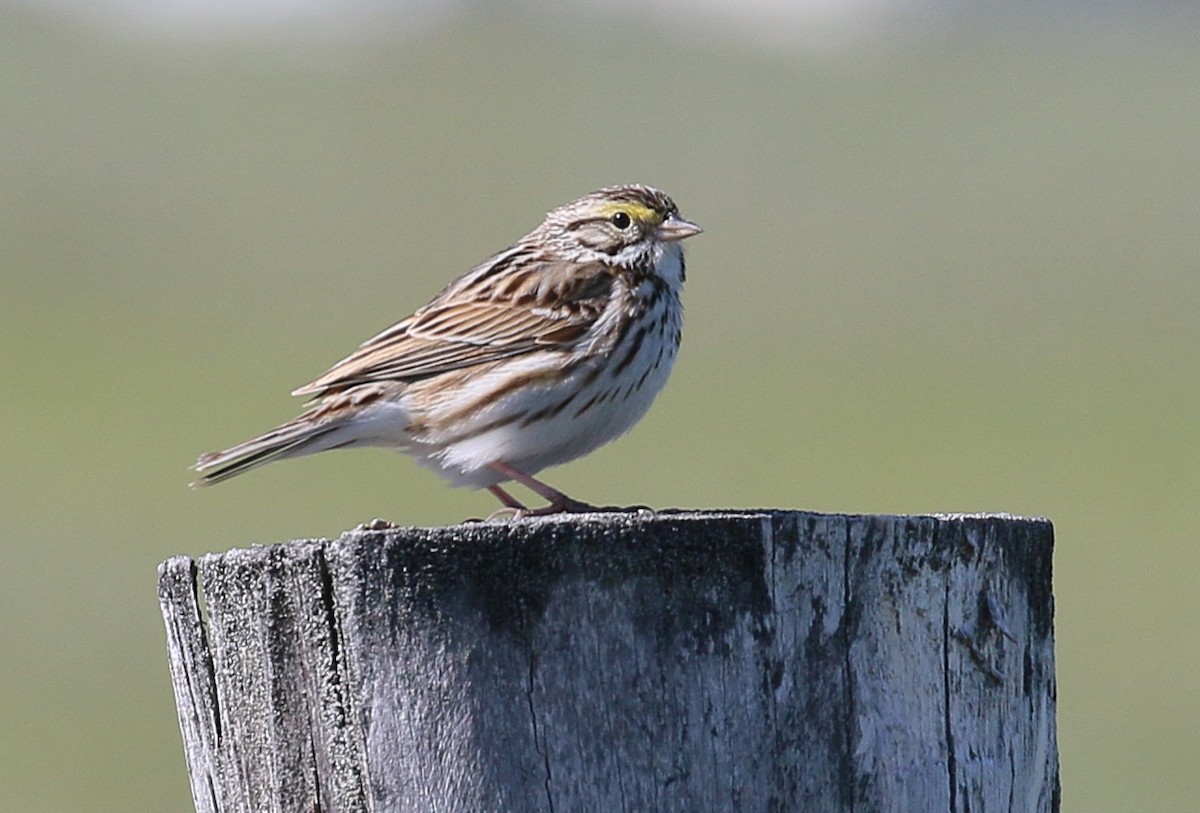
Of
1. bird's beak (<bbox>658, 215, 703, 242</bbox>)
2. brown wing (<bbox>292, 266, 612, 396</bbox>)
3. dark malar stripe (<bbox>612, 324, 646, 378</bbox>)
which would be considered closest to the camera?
dark malar stripe (<bbox>612, 324, 646, 378</bbox>)

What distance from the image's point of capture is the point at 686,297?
41906 millimetres

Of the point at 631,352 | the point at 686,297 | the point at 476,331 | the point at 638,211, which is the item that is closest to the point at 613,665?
the point at 631,352

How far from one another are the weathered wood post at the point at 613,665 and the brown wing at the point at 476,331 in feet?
12.7

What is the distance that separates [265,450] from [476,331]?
1.12 metres

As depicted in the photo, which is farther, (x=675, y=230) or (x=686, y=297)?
(x=686, y=297)

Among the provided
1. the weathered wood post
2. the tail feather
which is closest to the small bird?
the tail feather

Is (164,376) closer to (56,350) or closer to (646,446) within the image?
(56,350)

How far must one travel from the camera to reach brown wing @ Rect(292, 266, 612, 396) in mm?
7953

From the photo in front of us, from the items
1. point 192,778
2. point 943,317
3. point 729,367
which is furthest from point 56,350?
point 192,778

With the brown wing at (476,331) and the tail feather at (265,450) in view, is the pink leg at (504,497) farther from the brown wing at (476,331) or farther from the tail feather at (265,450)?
the tail feather at (265,450)

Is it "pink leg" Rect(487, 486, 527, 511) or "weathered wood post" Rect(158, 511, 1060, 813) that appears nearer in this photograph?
"weathered wood post" Rect(158, 511, 1060, 813)

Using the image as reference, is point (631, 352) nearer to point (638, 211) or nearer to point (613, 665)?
point (638, 211)

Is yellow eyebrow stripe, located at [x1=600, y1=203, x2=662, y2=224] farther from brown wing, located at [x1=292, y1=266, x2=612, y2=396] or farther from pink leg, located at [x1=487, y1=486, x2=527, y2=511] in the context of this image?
pink leg, located at [x1=487, y1=486, x2=527, y2=511]

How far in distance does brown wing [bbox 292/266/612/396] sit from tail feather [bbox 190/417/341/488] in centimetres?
19
